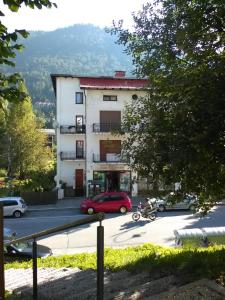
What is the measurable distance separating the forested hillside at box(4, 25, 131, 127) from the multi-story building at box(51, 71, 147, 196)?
282 feet

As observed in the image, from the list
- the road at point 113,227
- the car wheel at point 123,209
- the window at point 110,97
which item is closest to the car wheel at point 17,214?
the road at point 113,227

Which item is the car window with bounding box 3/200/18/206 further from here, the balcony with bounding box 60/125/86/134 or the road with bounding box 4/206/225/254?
the balcony with bounding box 60/125/86/134

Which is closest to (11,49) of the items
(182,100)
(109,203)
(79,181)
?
(182,100)

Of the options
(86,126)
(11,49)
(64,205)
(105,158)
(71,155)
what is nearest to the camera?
(11,49)

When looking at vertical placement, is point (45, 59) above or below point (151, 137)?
above

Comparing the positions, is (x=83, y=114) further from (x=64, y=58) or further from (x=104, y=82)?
(x=64, y=58)

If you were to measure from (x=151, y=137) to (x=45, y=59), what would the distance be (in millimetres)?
162156

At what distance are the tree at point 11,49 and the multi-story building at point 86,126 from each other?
Answer: 115 feet

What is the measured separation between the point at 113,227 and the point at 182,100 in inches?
816

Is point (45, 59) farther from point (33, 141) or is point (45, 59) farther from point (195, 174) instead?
point (195, 174)

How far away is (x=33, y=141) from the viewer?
140 ft

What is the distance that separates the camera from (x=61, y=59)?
16712 centimetres

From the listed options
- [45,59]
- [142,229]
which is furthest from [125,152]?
[45,59]

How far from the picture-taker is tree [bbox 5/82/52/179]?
42.3 metres
